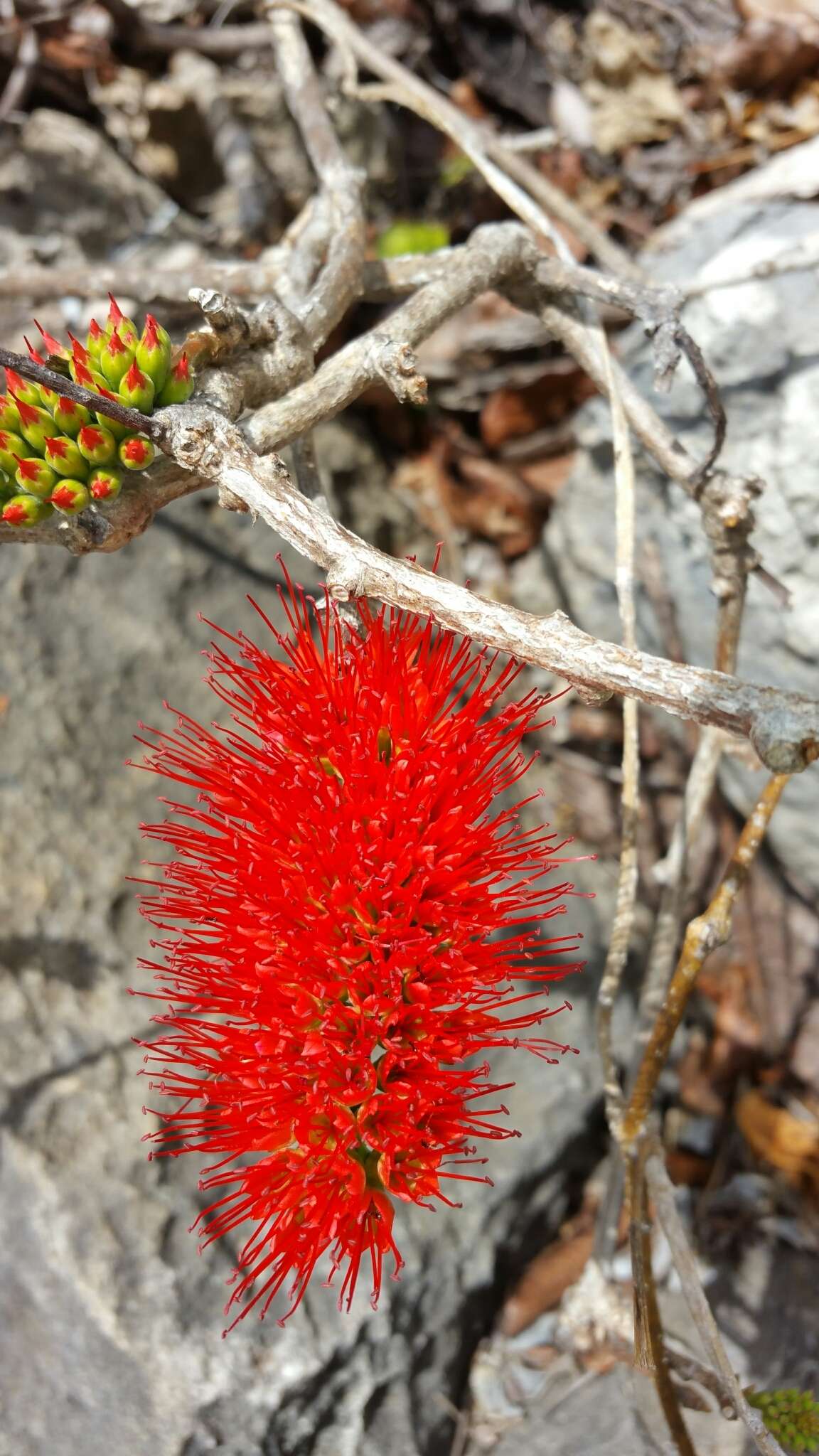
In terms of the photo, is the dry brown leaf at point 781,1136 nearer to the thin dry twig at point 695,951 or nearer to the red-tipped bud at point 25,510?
the thin dry twig at point 695,951

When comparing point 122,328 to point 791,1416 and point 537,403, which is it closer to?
point 537,403

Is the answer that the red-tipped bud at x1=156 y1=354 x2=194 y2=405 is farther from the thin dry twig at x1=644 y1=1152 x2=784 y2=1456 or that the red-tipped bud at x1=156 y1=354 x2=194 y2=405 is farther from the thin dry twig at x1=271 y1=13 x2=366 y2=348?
the thin dry twig at x1=644 y1=1152 x2=784 y2=1456

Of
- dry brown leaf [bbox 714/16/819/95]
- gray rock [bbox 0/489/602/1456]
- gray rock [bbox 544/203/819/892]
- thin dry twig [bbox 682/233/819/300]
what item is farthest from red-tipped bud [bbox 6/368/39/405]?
dry brown leaf [bbox 714/16/819/95]

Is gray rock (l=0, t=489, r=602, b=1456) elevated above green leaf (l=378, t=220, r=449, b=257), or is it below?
below

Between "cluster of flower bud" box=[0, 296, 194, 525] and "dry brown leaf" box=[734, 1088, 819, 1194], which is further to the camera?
"dry brown leaf" box=[734, 1088, 819, 1194]

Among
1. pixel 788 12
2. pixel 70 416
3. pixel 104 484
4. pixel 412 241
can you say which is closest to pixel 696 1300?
pixel 104 484

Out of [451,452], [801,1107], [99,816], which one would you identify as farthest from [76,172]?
[801,1107]

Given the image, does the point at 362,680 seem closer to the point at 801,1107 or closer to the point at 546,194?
the point at 546,194
